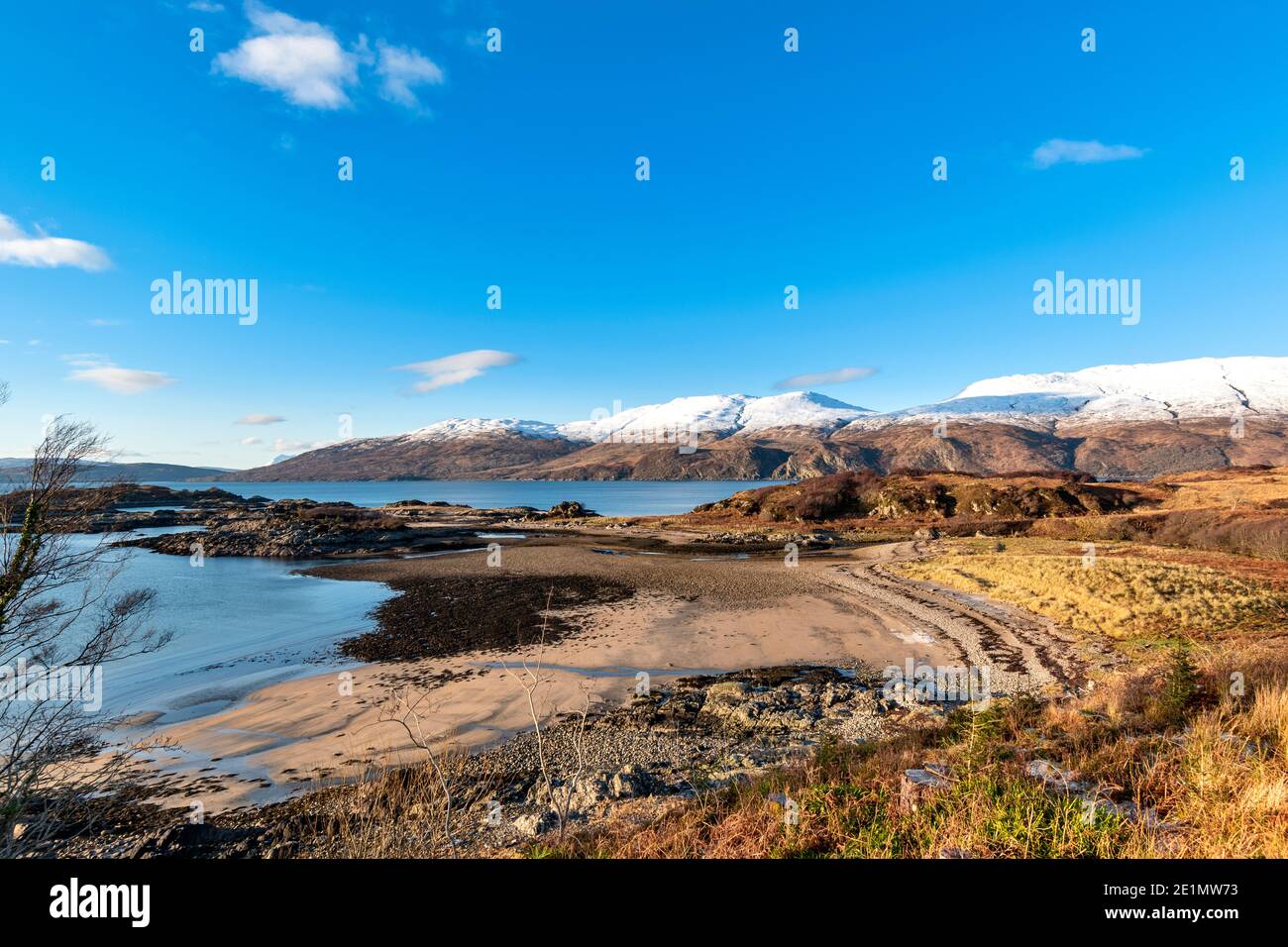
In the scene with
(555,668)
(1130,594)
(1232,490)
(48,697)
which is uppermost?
(1232,490)

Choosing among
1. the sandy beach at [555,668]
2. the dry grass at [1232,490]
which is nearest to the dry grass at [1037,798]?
the sandy beach at [555,668]

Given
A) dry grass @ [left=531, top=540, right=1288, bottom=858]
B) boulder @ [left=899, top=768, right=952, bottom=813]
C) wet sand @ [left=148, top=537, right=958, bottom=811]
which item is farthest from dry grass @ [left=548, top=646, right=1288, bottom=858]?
wet sand @ [left=148, top=537, right=958, bottom=811]

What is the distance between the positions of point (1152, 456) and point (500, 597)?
24374 centimetres

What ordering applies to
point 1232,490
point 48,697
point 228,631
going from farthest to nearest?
point 1232,490, point 228,631, point 48,697

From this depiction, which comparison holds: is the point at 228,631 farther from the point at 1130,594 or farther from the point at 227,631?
the point at 1130,594

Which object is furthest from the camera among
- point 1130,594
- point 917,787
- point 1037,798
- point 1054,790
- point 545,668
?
point 1130,594

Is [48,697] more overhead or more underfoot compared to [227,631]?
more overhead

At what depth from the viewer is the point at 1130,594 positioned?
21891 millimetres

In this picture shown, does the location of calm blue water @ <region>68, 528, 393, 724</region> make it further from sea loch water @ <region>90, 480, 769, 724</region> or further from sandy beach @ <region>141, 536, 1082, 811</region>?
sandy beach @ <region>141, 536, 1082, 811</region>

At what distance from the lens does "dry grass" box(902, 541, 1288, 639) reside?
733 inches

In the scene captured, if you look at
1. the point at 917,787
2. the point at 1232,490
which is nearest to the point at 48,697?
the point at 917,787

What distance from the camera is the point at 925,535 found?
2024 inches

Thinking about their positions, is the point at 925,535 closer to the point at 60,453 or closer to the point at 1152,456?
the point at 60,453

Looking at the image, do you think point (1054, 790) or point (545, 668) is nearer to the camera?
point (1054, 790)
